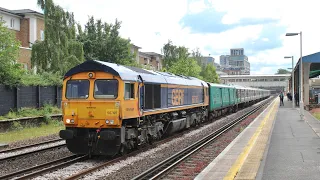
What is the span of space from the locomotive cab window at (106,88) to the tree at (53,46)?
20.2 metres

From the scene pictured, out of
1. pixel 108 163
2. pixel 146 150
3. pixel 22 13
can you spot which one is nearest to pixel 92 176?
pixel 108 163

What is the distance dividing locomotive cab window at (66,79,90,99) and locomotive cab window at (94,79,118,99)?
13.9 inches

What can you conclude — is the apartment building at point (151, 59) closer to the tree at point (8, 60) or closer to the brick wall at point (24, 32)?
the brick wall at point (24, 32)

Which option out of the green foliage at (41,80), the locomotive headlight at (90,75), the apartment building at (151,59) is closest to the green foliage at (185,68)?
the apartment building at (151,59)

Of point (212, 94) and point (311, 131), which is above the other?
point (212, 94)

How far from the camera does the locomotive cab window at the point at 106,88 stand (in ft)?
37.2

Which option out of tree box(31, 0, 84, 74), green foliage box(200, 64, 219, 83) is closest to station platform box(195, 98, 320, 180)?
tree box(31, 0, 84, 74)

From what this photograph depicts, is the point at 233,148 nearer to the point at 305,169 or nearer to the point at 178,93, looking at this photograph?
the point at 305,169

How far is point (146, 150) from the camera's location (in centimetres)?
1355

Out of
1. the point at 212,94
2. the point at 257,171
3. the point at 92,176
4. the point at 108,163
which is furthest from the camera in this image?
the point at 212,94

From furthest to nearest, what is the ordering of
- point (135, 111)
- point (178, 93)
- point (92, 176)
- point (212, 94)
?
point (212, 94), point (178, 93), point (135, 111), point (92, 176)

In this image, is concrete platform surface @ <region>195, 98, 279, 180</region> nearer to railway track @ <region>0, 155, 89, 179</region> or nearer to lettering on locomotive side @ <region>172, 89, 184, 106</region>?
lettering on locomotive side @ <region>172, 89, 184, 106</region>

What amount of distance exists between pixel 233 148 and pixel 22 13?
119ft

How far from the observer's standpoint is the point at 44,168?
10398 millimetres
